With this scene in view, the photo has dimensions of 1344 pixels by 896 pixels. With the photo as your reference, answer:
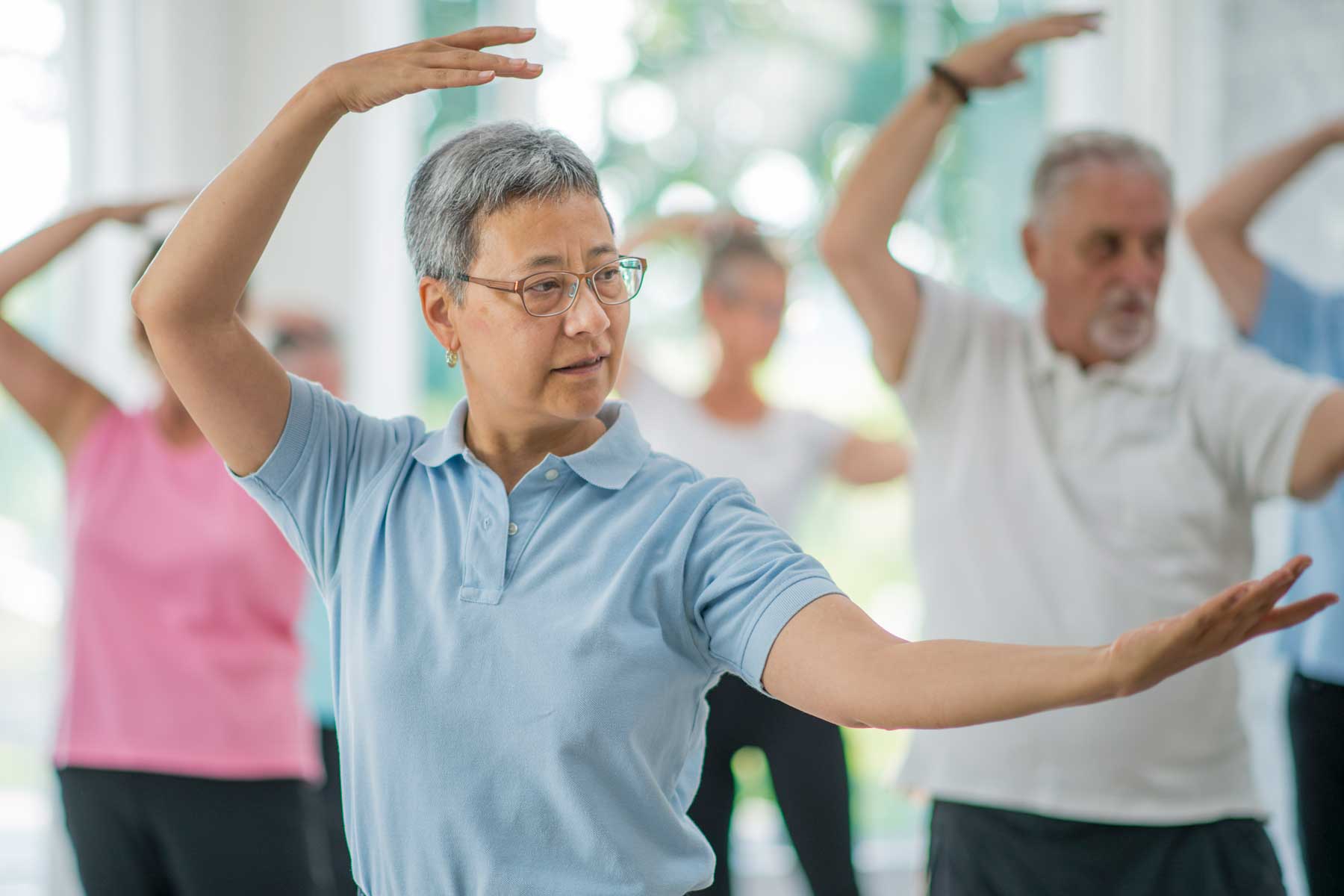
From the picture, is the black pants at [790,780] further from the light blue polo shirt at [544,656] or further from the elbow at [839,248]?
the light blue polo shirt at [544,656]

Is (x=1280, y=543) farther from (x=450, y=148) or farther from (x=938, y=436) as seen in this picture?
(x=450, y=148)

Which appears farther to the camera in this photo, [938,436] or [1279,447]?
[938,436]

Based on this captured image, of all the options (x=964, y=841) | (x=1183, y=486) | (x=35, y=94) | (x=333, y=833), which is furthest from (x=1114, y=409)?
(x=35, y=94)

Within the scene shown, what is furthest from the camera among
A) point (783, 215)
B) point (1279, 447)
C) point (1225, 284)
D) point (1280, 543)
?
point (783, 215)

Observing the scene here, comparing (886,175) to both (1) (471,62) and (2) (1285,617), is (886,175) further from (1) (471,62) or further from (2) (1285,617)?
(2) (1285,617)

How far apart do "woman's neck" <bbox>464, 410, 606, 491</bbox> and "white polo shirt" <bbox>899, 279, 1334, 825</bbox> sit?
797mm

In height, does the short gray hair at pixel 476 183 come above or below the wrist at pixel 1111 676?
above

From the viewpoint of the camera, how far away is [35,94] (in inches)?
132

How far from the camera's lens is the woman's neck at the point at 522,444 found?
1.33 meters

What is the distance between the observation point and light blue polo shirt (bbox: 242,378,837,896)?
1.18m

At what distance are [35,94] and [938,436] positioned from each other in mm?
2652

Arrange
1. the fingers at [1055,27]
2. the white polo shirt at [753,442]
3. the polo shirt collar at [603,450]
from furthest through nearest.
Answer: the white polo shirt at [753,442] < the fingers at [1055,27] < the polo shirt collar at [603,450]

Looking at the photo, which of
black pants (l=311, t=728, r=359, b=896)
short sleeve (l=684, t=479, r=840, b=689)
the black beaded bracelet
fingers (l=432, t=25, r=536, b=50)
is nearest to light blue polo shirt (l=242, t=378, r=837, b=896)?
short sleeve (l=684, t=479, r=840, b=689)

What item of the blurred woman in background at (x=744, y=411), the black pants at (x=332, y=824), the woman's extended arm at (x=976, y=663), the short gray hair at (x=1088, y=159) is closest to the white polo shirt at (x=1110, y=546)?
the short gray hair at (x=1088, y=159)
